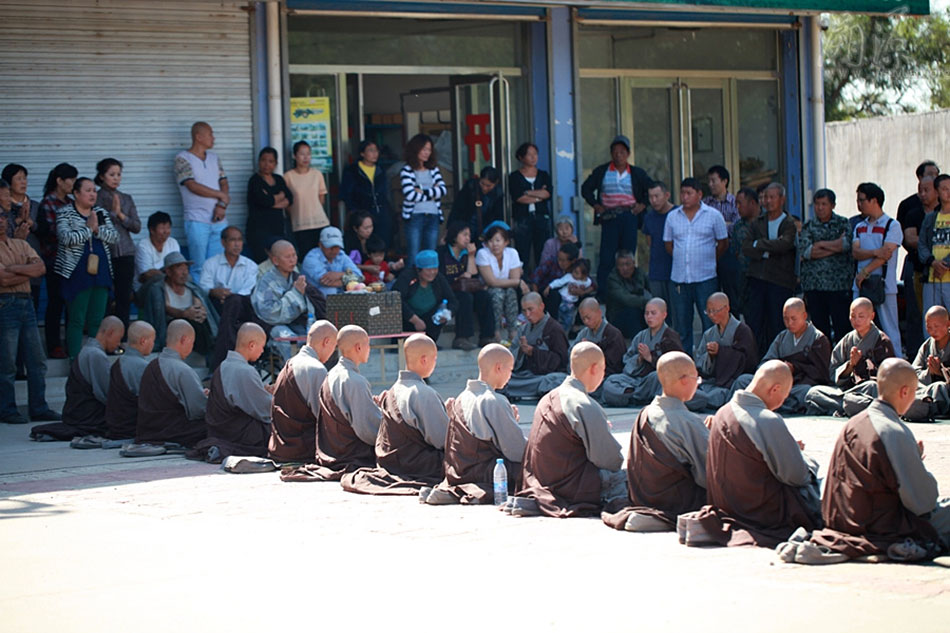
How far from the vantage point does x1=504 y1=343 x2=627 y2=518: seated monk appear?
8172mm

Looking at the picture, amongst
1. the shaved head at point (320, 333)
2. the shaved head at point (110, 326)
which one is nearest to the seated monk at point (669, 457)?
the shaved head at point (320, 333)

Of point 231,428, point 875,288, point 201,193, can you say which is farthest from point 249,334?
point 875,288

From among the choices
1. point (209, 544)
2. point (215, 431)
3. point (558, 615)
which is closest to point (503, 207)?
point (215, 431)

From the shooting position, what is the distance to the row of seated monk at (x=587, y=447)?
6.82 meters

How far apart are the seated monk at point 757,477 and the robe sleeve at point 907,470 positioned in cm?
62

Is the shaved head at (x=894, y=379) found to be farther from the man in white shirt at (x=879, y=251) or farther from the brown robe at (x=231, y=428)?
the man in white shirt at (x=879, y=251)

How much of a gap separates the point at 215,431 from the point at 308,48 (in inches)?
267

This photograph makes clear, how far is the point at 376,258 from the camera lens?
15891mm

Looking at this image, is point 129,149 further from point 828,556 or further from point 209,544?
point 828,556

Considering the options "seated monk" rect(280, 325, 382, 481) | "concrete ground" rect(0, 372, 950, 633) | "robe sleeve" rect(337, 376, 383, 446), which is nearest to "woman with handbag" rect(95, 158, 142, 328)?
"seated monk" rect(280, 325, 382, 481)

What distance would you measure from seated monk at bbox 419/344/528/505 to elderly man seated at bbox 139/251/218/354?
605cm

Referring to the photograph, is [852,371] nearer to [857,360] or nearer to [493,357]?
[857,360]

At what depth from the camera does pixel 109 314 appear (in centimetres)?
1438

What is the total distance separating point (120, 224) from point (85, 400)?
99.7 inches
